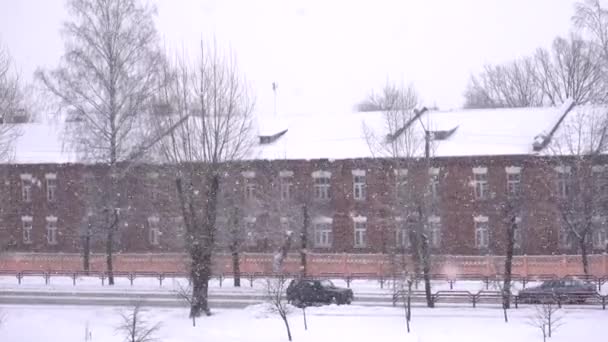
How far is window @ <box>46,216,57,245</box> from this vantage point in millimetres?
46906

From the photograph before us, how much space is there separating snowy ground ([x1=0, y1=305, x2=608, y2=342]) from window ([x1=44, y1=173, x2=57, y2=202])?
61.5 ft

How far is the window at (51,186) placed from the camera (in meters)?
46.8

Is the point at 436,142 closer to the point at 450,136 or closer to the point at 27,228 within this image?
the point at 450,136

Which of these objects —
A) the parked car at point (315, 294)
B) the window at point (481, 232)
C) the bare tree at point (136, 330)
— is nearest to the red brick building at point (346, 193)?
the window at point (481, 232)

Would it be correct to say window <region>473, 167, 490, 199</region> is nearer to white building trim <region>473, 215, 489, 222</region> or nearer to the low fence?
white building trim <region>473, 215, 489, 222</region>

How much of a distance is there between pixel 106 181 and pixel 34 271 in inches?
246

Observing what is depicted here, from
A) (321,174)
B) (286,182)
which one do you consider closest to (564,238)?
(321,174)

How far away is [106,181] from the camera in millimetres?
37812

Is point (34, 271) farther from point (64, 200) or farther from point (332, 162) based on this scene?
point (332, 162)

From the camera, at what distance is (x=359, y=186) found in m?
42.9

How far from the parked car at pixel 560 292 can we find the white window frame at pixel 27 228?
98.0ft

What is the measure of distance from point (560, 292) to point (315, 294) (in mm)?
8784

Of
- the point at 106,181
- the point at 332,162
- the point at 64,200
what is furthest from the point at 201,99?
the point at 64,200

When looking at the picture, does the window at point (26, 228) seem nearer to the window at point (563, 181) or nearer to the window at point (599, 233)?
the window at point (563, 181)
